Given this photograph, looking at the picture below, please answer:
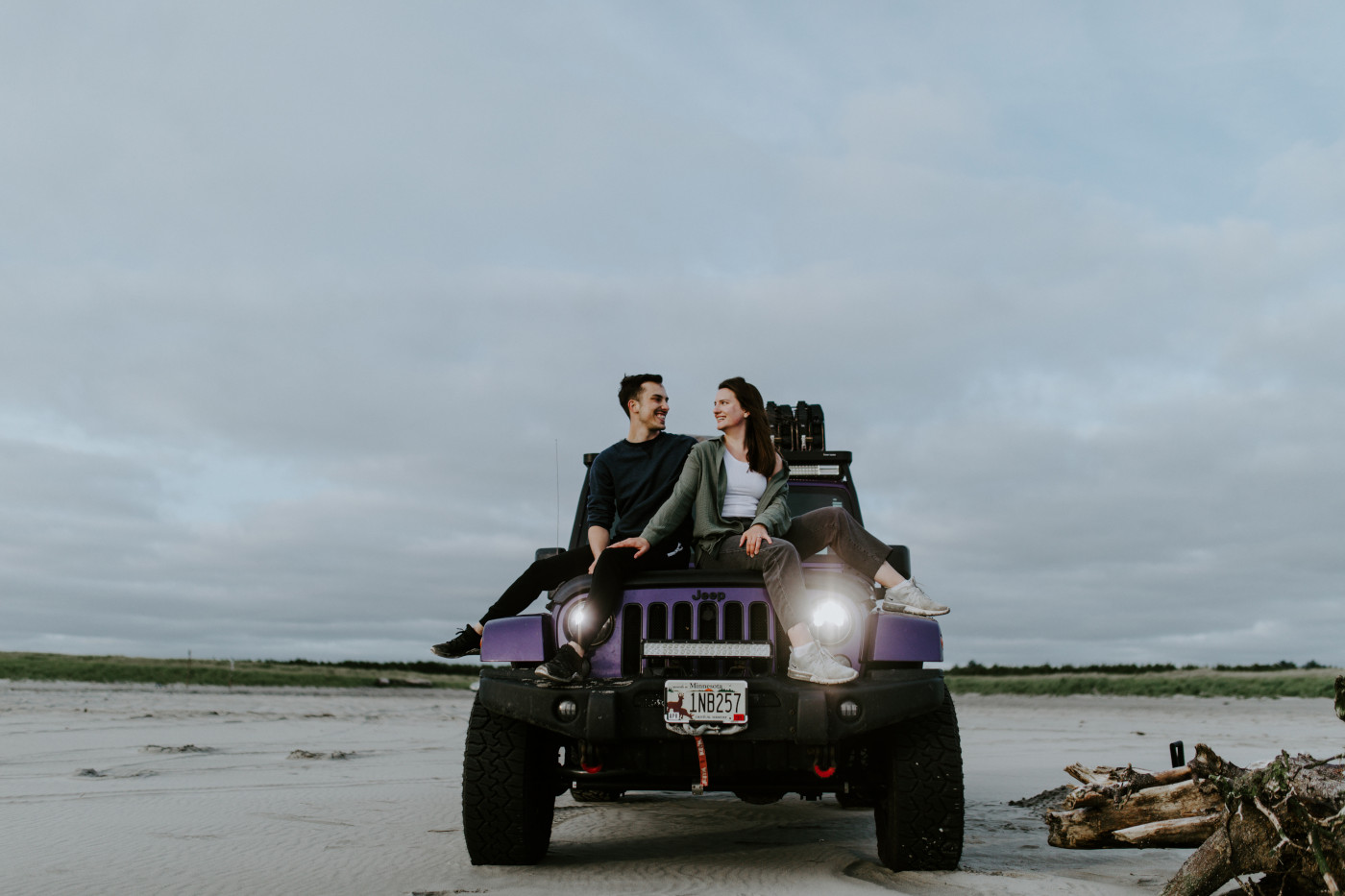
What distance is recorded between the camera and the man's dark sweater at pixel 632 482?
17.8 ft

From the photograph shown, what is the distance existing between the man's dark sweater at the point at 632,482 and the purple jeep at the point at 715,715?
27.4 inches

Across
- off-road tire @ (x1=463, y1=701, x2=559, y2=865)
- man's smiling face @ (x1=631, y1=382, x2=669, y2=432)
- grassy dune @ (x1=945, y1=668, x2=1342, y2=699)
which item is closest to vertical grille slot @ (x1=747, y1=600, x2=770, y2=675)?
off-road tire @ (x1=463, y1=701, x2=559, y2=865)

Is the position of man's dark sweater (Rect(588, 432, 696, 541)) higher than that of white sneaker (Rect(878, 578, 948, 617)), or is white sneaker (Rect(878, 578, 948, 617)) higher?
man's dark sweater (Rect(588, 432, 696, 541))

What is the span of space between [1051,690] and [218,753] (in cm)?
2928

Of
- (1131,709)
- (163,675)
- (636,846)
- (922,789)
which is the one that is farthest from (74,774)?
(163,675)

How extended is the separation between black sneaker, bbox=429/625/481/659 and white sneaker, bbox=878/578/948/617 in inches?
84.7

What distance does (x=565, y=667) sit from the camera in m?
4.42

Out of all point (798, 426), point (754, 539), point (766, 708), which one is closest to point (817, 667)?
point (766, 708)

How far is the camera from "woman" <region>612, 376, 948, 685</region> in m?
4.46

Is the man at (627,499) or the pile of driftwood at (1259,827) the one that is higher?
the man at (627,499)

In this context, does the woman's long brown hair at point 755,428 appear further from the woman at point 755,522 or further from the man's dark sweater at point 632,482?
the man's dark sweater at point 632,482

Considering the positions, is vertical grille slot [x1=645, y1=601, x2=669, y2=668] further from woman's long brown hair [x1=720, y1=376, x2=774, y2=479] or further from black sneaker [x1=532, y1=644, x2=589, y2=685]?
woman's long brown hair [x1=720, y1=376, x2=774, y2=479]

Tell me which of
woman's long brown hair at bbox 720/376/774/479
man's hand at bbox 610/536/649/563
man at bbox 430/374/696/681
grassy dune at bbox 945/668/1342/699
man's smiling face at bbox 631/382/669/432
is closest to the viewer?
man's hand at bbox 610/536/649/563

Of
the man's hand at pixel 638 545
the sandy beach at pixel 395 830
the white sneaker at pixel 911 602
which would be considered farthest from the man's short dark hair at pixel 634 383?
the sandy beach at pixel 395 830
